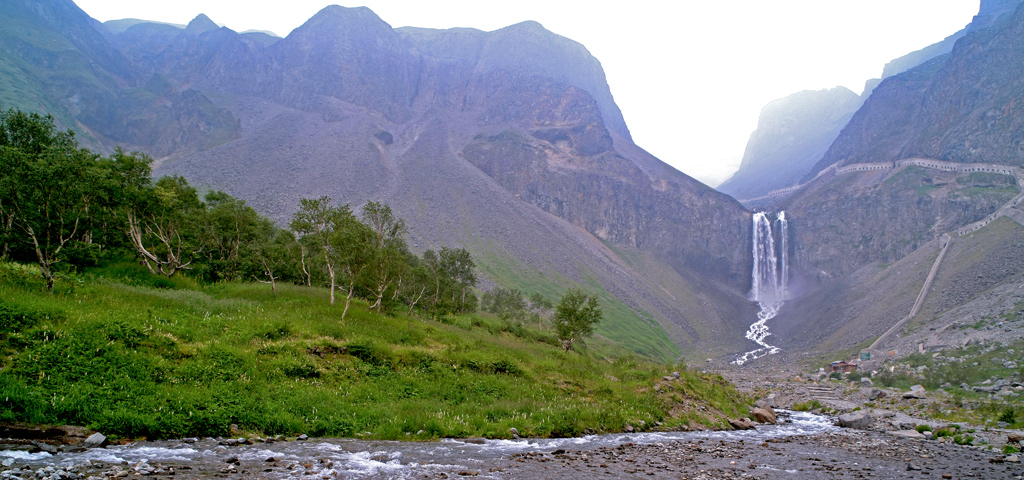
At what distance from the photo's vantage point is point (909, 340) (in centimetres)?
7656

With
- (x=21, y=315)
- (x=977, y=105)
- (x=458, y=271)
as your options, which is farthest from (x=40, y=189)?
(x=977, y=105)

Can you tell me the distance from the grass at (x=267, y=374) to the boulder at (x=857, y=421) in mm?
7150

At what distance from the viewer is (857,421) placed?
106 feet

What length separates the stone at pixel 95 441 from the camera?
40.7 ft

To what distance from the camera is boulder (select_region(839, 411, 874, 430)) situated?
1257 inches

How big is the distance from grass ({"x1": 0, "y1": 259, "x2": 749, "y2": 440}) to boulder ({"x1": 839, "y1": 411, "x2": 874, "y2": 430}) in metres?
7.15

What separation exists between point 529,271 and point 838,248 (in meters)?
118

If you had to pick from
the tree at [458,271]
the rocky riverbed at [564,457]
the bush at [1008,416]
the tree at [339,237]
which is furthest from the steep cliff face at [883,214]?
the tree at [339,237]

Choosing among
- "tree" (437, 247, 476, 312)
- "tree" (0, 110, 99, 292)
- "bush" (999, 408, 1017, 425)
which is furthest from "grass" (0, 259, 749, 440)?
"tree" (437, 247, 476, 312)

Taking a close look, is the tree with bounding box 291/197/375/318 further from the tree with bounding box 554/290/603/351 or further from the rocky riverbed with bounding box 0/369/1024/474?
the tree with bounding box 554/290/603/351

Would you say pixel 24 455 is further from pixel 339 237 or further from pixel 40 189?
pixel 339 237

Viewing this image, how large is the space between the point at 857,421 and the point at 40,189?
48.4 m

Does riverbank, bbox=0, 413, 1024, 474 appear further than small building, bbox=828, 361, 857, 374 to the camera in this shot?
No

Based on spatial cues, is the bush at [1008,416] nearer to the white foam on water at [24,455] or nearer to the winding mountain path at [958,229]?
the white foam on water at [24,455]
